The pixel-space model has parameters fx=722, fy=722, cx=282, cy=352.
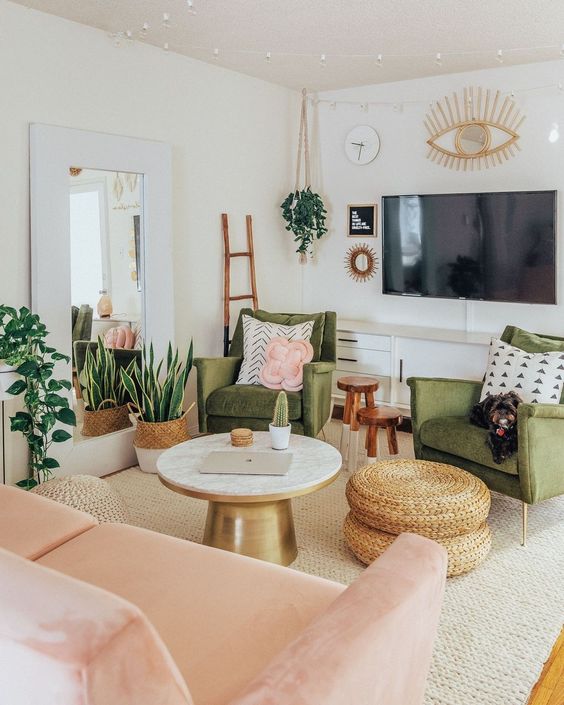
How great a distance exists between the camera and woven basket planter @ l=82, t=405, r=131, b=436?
411 cm

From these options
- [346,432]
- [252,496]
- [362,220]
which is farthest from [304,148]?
[252,496]

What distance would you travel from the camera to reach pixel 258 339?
455 centimetres

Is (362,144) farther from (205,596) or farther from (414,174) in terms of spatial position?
(205,596)

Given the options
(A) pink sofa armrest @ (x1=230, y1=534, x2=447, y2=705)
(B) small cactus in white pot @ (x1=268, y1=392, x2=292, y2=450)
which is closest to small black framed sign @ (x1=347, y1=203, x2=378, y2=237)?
(B) small cactus in white pot @ (x1=268, y1=392, x2=292, y2=450)

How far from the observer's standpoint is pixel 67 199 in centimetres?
381

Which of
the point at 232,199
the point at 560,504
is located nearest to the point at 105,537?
the point at 560,504

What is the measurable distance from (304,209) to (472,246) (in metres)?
1.25

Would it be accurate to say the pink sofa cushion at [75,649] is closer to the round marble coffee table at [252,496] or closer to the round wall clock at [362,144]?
the round marble coffee table at [252,496]

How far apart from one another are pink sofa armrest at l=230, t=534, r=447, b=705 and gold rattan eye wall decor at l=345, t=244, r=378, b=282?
3.88m

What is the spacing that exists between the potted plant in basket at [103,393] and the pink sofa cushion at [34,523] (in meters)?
1.71

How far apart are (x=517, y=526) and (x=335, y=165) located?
→ 3185 mm

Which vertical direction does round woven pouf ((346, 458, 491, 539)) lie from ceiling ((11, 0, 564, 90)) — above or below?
below

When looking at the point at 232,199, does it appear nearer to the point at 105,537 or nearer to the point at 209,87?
the point at 209,87

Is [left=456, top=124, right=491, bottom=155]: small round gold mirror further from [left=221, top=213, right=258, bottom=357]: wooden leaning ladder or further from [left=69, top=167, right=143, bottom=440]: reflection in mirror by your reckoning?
[left=69, top=167, right=143, bottom=440]: reflection in mirror
